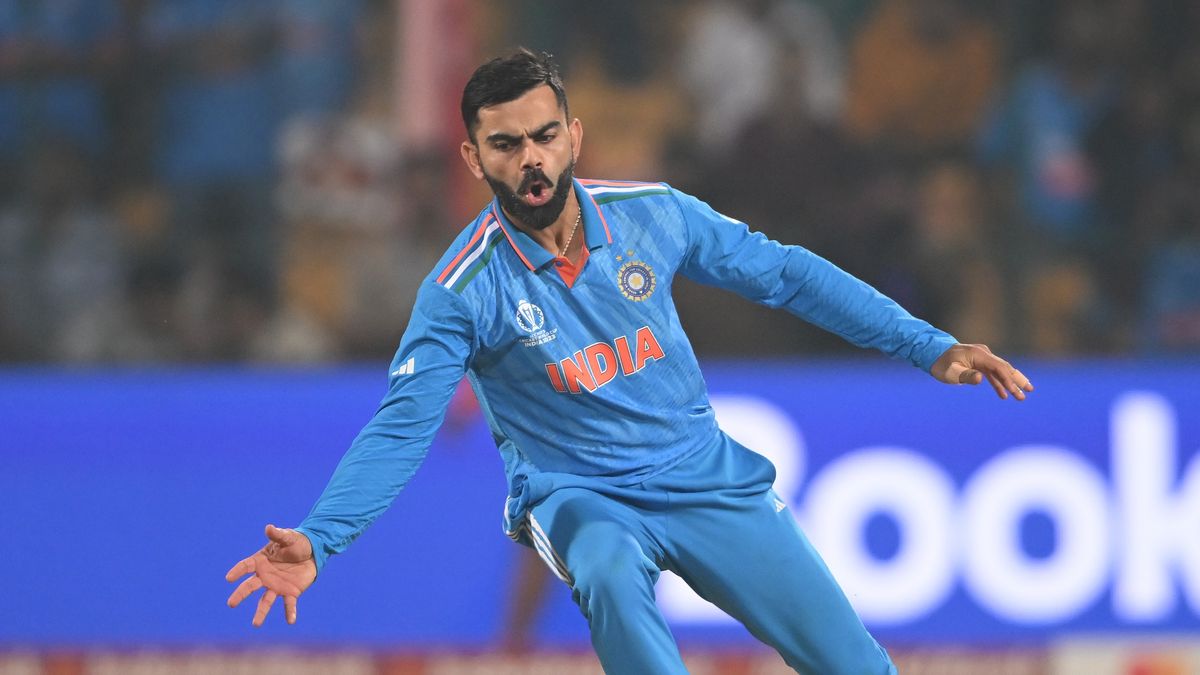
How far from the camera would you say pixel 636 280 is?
4309mm

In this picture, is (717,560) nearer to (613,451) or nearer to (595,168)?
(613,451)

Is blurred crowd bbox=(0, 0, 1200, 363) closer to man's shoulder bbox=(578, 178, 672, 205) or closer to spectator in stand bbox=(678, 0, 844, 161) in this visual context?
spectator in stand bbox=(678, 0, 844, 161)

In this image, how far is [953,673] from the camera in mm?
7047

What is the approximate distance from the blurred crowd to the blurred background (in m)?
0.02

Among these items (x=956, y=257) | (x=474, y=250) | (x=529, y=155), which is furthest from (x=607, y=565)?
(x=956, y=257)

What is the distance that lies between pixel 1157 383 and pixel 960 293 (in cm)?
100

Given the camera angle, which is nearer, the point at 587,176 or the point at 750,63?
the point at 587,176

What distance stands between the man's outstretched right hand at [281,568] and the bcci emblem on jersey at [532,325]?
781 millimetres

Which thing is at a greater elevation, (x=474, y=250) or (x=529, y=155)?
(x=529, y=155)

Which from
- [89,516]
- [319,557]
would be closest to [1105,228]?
[89,516]

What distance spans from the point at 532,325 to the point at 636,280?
314 mm

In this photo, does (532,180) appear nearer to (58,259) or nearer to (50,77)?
(58,259)

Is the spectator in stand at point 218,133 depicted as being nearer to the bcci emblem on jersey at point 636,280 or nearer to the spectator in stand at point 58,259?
the spectator in stand at point 58,259

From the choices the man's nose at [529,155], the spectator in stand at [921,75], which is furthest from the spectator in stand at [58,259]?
the man's nose at [529,155]
